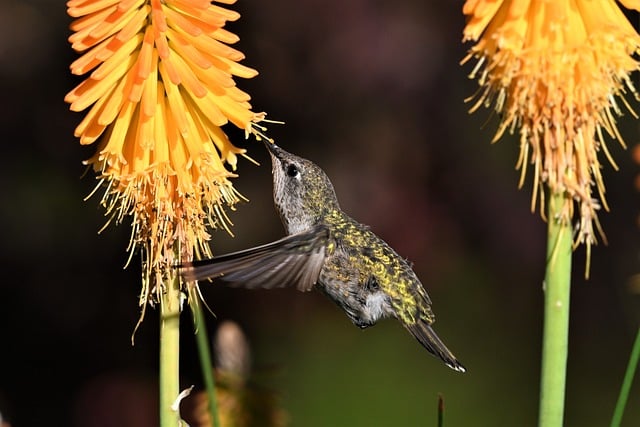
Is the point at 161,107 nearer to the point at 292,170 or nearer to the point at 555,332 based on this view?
the point at 292,170

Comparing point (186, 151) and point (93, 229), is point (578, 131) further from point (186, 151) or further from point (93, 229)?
point (93, 229)

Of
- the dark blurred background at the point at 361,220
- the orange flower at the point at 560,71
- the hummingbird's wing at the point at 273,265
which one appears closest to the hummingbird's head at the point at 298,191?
the hummingbird's wing at the point at 273,265

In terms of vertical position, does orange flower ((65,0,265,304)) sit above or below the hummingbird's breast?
above

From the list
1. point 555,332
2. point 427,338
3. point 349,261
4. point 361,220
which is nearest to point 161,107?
point 349,261

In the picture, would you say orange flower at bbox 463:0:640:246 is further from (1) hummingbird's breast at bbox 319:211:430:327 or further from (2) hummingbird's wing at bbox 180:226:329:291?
(1) hummingbird's breast at bbox 319:211:430:327

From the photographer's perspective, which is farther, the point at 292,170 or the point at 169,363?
the point at 292,170

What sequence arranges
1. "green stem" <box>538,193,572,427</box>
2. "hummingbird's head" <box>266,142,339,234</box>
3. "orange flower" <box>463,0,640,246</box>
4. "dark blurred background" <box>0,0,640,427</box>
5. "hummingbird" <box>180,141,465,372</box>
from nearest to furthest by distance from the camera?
"green stem" <box>538,193,572,427</box>
"orange flower" <box>463,0,640,246</box>
"hummingbird" <box>180,141,465,372</box>
"hummingbird's head" <box>266,142,339,234</box>
"dark blurred background" <box>0,0,640,427</box>

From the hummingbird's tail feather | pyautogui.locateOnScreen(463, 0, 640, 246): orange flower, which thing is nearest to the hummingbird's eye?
the hummingbird's tail feather
